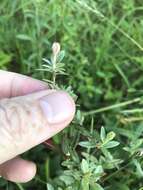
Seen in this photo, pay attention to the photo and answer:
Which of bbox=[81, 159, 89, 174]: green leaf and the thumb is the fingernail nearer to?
the thumb

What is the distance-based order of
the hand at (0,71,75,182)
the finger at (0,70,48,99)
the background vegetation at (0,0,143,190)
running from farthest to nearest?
1. the background vegetation at (0,0,143,190)
2. the finger at (0,70,48,99)
3. the hand at (0,71,75,182)

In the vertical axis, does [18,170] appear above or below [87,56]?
below

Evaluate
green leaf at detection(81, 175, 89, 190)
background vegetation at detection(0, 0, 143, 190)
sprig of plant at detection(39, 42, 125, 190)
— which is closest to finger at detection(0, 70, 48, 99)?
sprig of plant at detection(39, 42, 125, 190)

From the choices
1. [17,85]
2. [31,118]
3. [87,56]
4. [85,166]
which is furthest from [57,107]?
[87,56]

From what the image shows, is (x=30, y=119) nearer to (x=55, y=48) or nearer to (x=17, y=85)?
(x=55, y=48)

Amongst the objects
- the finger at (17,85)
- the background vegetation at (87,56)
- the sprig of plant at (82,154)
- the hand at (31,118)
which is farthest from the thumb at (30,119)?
the background vegetation at (87,56)

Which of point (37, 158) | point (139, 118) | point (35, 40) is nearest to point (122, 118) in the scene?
point (139, 118)

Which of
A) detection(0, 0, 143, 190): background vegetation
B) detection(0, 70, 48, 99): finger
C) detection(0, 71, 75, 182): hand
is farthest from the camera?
detection(0, 0, 143, 190): background vegetation
